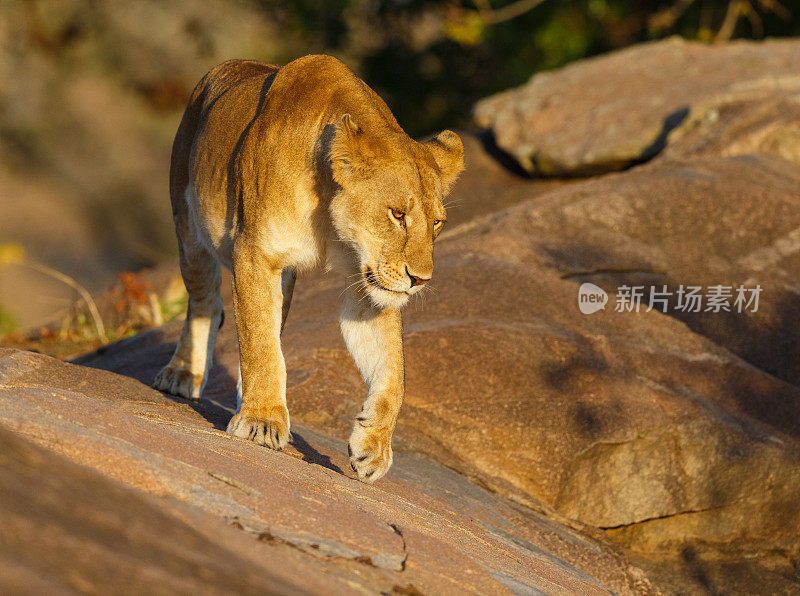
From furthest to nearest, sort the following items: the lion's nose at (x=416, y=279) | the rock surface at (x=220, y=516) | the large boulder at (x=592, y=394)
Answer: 1. the large boulder at (x=592, y=394)
2. the lion's nose at (x=416, y=279)
3. the rock surface at (x=220, y=516)

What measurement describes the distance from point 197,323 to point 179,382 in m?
0.32

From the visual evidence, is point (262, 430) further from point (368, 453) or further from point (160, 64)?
point (160, 64)

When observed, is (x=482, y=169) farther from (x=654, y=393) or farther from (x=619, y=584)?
(x=619, y=584)

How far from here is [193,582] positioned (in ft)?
5.99

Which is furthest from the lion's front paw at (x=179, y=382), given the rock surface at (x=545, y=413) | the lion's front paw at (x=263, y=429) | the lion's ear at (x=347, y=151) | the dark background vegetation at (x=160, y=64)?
the dark background vegetation at (x=160, y=64)

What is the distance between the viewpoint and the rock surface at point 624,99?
10445 mm

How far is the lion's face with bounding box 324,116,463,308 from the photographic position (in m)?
3.72

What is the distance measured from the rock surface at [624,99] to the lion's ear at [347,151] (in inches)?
272

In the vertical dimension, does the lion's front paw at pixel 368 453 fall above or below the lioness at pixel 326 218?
below

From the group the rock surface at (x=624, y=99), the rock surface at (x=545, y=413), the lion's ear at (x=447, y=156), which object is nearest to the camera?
the rock surface at (x=545, y=413)

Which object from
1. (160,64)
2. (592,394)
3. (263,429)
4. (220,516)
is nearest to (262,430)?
(263,429)

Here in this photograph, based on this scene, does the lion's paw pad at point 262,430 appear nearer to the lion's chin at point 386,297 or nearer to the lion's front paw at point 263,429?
the lion's front paw at point 263,429

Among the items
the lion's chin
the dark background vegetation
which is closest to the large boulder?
the lion's chin

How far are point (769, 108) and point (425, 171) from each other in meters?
6.49
